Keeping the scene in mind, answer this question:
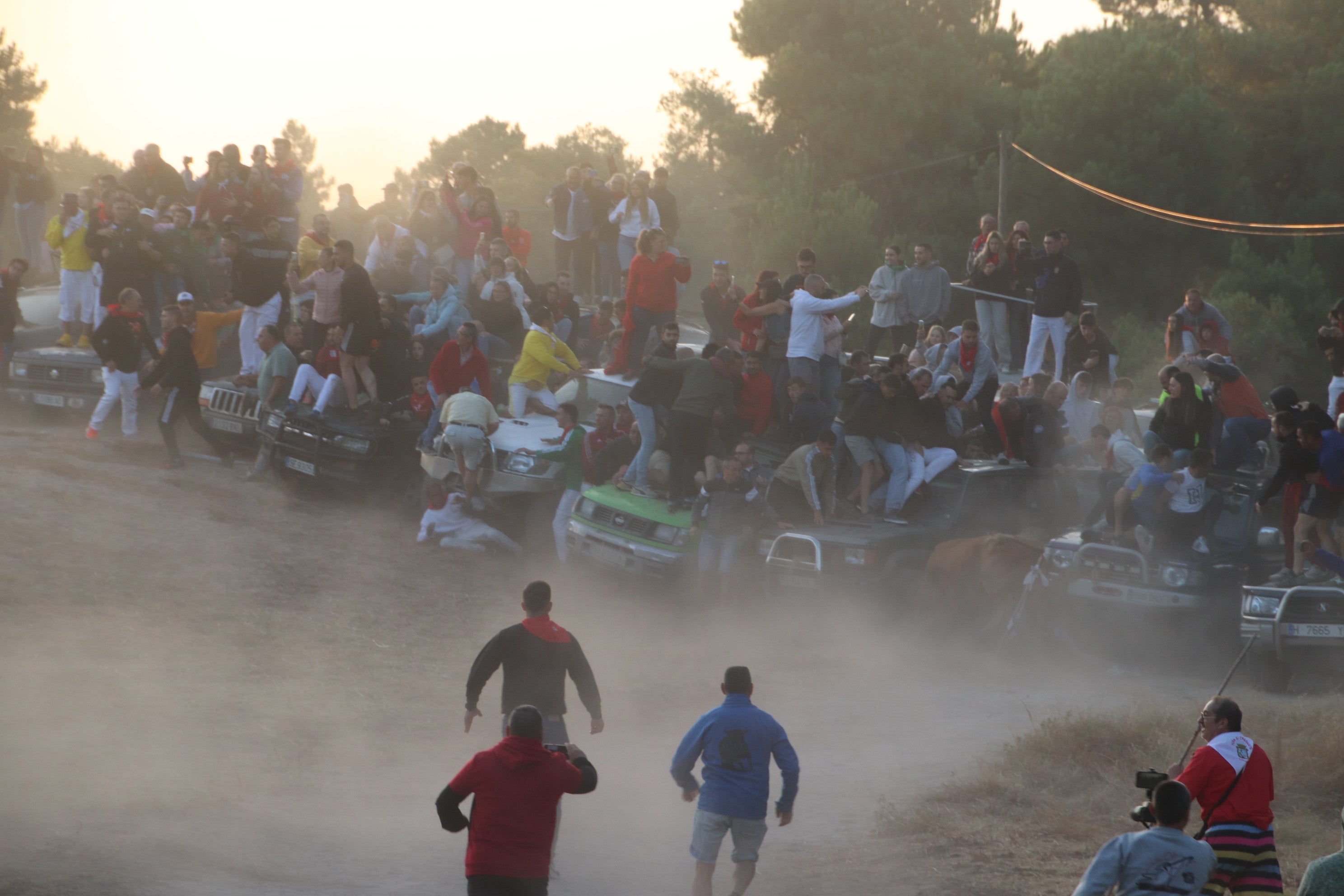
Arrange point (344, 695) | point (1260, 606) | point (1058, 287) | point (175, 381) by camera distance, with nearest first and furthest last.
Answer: point (1260, 606) < point (344, 695) < point (175, 381) < point (1058, 287)

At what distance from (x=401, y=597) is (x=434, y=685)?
2.57 metres

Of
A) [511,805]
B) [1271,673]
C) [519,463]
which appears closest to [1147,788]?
[511,805]

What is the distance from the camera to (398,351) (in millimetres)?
16938

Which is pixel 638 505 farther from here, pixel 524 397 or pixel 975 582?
pixel 975 582

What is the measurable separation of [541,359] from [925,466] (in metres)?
5.01

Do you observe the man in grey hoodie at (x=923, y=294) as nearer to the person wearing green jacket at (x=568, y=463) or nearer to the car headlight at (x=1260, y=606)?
the person wearing green jacket at (x=568, y=463)

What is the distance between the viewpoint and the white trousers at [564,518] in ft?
51.0

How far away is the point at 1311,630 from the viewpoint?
436 inches

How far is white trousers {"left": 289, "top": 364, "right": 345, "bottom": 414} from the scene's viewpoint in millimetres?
16562

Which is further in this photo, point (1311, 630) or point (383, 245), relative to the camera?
point (383, 245)

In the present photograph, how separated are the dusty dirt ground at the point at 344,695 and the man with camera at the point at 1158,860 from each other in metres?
2.87

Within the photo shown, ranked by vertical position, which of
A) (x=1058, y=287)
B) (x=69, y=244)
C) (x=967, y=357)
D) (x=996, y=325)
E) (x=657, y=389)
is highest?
(x=1058, y=287)

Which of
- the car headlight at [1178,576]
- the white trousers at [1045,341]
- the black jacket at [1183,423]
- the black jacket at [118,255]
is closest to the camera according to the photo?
the car headlight at [1178,576]

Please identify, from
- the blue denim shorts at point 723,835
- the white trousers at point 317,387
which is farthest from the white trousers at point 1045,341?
the blue denim shorts at point 723,835
